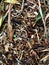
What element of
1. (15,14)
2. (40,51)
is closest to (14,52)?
(40,51)

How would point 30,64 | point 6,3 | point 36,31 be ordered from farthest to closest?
point 6,3 → point 36,31 → point 30,64

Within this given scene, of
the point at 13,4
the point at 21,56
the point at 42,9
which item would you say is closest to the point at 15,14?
the point at 13,4

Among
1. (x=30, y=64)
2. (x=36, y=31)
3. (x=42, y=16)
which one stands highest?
(x=42, y=16)

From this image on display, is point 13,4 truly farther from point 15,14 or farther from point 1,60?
point 1,60

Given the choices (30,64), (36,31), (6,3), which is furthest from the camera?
(6,3)

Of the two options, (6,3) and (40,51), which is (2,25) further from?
(40,51)

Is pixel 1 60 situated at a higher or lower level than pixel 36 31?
lower

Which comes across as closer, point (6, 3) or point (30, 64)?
point (30, 64)
